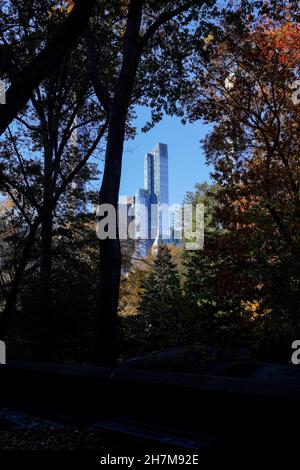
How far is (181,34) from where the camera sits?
12656mm

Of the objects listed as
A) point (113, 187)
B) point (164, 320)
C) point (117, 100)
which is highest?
point (117, 100)

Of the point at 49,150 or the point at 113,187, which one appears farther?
the point at 49,150

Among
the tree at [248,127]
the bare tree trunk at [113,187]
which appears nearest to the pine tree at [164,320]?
the tree at [248,127]

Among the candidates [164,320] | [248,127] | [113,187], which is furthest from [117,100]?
[248,127]

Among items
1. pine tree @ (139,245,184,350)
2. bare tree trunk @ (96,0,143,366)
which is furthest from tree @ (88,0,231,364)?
pine tree @ (139,245,184,350)

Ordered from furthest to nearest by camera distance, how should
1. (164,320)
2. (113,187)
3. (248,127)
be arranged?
(248,127) → (164,320) → (113,187)

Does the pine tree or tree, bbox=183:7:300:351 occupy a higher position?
tree, bbox=183:7:300:351

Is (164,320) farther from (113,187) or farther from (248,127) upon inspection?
(248,127)

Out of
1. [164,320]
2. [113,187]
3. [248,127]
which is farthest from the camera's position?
[248,127]

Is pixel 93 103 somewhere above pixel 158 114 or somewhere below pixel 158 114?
above

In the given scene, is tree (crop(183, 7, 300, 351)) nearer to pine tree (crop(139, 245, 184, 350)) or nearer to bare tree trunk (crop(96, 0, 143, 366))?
pine tree (crop(139, 245, 184, 350))
